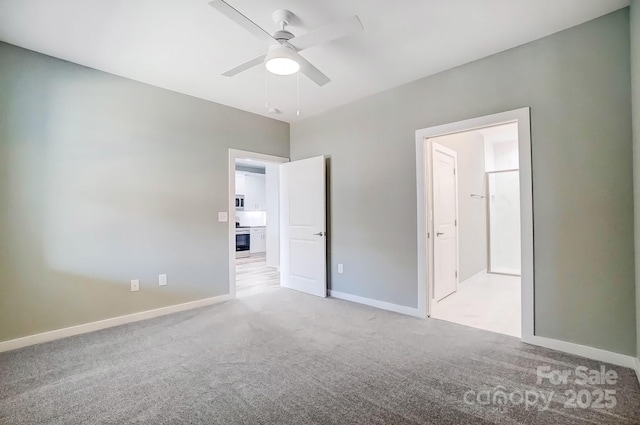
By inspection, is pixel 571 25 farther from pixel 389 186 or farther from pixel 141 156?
pixel 141 156

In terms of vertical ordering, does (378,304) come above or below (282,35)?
below

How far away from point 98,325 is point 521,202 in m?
4.41

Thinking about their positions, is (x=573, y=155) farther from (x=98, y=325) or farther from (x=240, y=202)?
(x=240, y=202)

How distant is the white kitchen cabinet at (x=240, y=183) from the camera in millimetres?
8320

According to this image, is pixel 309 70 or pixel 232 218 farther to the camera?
pixel 232 218

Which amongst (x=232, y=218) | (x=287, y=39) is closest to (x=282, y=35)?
(x=287, y=39)

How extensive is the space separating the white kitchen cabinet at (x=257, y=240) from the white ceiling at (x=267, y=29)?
18.1 ft

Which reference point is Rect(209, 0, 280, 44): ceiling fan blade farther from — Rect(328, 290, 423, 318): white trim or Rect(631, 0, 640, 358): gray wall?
Rect(328, 290, 423, 318): white trim

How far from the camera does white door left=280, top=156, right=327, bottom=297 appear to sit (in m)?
4.30

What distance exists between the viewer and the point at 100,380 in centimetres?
208

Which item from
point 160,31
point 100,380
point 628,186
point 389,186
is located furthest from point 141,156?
point 628,186

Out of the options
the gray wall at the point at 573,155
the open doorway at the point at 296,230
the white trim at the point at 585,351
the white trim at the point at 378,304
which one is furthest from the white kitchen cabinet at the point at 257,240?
the white trim at the point at 585,351

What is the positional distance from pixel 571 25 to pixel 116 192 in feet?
15.2

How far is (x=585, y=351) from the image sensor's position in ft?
7.78
